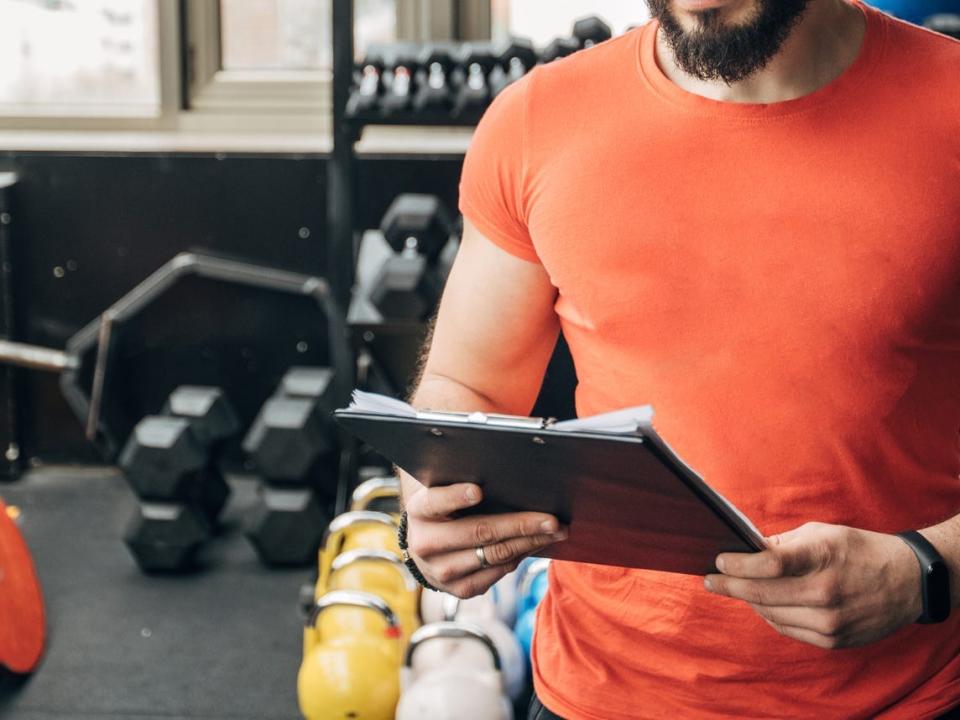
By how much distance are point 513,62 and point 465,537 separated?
223 cm

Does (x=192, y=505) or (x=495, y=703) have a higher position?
(x=495, y=703)

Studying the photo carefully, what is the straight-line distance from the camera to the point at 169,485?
3268 millimetres

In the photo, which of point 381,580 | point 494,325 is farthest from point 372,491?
point 494,325

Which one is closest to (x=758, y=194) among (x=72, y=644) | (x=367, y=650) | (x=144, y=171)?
(x=367, y=650)

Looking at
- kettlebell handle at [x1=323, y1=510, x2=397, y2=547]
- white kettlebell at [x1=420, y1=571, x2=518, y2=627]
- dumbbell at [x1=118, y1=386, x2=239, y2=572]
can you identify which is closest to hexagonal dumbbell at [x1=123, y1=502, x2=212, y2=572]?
dumbbell at [x1=118, y1=386, x2=239, y2=572]

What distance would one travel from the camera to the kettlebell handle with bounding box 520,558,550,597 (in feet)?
7.93

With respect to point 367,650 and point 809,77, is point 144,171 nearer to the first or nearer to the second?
point 367,650

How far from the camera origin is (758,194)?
112 cm

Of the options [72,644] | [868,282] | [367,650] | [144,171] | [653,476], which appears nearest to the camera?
[653,476]

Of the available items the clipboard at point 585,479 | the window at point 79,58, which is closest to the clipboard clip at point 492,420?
the clipboard at point 585,479

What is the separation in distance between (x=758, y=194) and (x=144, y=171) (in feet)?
9.95

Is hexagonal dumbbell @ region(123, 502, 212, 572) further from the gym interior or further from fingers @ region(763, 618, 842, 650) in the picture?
fingers @ region(763, 618, 842, 650)

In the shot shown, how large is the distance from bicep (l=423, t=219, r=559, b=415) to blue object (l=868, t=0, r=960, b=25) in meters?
1.67

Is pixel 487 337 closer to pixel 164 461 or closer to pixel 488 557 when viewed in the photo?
pixel 488 557
